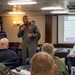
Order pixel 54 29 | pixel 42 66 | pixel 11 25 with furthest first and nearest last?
pixel 11 25
pixel 54 29
pixel 42 66

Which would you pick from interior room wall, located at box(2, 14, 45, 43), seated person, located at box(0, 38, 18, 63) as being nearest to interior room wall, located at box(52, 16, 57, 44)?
interior room wall, located at box(2, 14, 45, 43)

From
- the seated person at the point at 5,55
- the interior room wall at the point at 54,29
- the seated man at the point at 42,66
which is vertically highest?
the seated man at the point at 42,66

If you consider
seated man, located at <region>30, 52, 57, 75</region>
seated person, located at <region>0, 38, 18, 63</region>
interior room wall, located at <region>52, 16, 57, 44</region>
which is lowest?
interior room wall, located at <region>52, 16, 57, 44</region>

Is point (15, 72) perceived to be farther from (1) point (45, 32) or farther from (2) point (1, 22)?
(2) point (1, 22)

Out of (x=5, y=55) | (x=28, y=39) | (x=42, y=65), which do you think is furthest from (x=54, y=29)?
(x=42, y=65)

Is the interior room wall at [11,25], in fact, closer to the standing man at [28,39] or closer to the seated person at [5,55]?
the standing man at [28,39]

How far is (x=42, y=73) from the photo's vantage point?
156 centimetres

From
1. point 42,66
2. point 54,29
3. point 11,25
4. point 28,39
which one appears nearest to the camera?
point 42,66

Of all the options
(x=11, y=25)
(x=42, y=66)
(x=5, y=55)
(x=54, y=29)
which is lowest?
(x=54, y=29)

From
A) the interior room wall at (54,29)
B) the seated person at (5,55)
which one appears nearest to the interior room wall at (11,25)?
Result: the interior room wall at (54,29)

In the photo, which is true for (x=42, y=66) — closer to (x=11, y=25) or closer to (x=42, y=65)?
(x=42, y=65)

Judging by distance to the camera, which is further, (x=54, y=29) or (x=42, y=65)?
(x=54, y=29)

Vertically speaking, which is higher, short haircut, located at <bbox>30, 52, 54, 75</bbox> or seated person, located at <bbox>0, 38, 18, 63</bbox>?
short haircut, located at <bbox>30, 52, 54, 75</bbox>

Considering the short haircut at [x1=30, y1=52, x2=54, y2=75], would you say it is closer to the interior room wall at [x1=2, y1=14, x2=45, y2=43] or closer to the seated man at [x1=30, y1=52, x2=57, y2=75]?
the seated man at [x1=30, y1=52, x2=57, y2=75]
